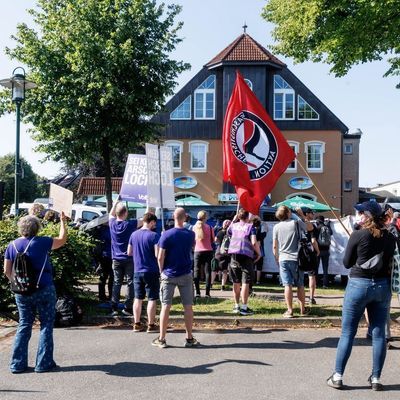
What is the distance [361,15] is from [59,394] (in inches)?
524

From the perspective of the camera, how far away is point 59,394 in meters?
5.44

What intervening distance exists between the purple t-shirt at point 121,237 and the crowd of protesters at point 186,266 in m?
0.02

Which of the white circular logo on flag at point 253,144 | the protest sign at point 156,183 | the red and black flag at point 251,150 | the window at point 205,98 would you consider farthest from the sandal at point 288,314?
the window at point 205,98

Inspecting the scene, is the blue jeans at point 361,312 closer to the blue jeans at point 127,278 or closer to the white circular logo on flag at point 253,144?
the blue jeans at point 127,278

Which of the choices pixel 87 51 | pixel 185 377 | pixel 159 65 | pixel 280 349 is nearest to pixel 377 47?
pixel 159 65

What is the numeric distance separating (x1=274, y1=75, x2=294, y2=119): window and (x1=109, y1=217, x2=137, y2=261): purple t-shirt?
27.9 m

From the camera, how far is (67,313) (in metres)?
8.70

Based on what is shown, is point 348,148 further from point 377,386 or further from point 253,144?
Result: point 377,386

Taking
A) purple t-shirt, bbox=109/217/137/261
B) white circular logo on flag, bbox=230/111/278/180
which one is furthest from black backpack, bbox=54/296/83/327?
white circular logo on flag, bbox=230/111/278/180

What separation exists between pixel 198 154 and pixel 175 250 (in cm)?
2903

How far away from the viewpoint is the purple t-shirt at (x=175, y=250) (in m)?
7.43

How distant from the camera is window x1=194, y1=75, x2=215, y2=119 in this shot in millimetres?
35969

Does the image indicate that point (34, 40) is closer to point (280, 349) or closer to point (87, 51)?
point (87, 51)

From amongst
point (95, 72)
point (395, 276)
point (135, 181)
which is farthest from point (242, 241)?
point (95, 72)
